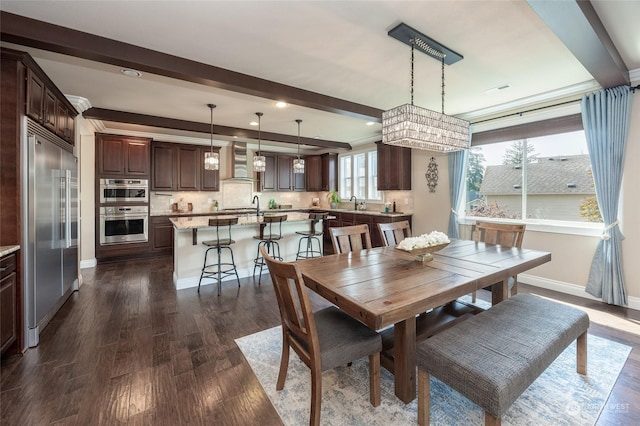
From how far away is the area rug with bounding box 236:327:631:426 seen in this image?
5.48 feet

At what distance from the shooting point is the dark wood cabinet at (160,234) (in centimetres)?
584

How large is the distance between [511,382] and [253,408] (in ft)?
4.77

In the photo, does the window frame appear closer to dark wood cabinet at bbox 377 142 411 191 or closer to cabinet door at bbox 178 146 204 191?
dark wood cabinet at bbox 377 142 411 191

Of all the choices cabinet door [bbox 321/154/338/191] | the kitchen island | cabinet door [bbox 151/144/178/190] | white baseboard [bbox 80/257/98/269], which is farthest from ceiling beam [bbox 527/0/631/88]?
white baseboard [bbox 80/257/98/269]

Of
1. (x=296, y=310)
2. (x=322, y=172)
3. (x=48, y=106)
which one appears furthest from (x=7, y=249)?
(x=322, y=172)

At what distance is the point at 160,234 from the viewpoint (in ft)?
19.4

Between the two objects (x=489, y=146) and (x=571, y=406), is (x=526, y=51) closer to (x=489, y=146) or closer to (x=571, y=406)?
(x=489, y=146)

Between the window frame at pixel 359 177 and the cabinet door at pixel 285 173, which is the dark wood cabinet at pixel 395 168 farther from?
the cabinet door at pixel 285 173

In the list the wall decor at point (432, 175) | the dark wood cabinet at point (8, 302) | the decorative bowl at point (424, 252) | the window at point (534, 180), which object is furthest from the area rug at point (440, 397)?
the wall decor at point (432, 175)

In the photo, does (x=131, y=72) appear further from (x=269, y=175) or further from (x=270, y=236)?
(x=269, y=175)

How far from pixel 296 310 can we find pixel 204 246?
117 inches

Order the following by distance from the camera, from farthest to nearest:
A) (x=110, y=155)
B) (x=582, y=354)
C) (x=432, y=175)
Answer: (x=110, y=155) → (x=432, y=175) → (x=582, y=354)

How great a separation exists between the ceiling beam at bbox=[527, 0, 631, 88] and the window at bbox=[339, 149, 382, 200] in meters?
4.31

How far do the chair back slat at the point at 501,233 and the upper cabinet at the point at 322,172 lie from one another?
4.82 m
